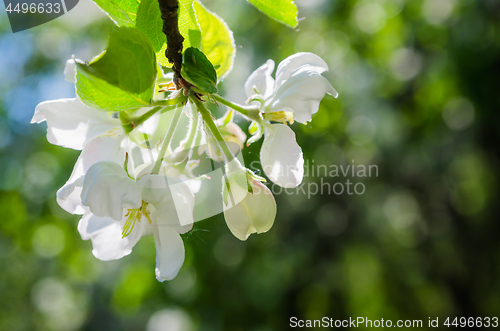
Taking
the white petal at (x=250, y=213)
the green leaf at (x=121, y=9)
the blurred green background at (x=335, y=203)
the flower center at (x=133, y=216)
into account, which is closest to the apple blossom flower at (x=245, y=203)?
the white petal at (x=250, y=213)

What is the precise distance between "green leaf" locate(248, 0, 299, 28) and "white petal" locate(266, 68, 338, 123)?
0.22 ft

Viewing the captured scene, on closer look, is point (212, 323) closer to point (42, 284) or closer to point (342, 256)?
point (342, 256)

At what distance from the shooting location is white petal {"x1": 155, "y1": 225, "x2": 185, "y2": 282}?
46 cm

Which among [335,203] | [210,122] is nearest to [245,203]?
[210,122]

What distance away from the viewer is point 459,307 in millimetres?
3289

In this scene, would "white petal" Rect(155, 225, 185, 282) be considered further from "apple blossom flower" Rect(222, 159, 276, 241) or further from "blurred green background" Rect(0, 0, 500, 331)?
"blurred green background" Rect(0, 0, 500, 331)

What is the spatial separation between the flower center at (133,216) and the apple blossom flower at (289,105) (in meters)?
0.18

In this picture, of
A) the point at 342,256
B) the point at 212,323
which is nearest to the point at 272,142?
the point at 212,323

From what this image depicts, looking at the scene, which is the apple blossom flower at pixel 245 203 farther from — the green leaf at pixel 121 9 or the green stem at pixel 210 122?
the green leaf at pixel 121 9

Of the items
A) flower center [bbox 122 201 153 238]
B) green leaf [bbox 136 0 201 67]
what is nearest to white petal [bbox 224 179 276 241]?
flower center [bbox 122 201 153 238]

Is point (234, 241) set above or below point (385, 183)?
below

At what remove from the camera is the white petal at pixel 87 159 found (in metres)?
0.46

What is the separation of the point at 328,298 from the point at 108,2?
3.24 m

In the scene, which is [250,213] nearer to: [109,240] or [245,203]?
[245,203]
